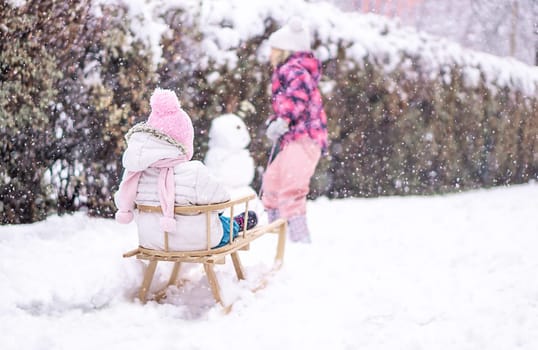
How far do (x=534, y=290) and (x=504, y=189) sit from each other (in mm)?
6229

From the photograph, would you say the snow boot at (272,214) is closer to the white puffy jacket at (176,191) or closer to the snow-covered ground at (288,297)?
the snow-covered ground at (288,297)

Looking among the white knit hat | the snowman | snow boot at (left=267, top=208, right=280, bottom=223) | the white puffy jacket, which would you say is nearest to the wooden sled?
the white puffy jacket

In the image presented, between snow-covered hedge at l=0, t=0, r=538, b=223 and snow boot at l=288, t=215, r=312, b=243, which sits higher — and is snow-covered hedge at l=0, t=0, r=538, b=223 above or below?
above

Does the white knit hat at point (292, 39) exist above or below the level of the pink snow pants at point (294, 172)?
above

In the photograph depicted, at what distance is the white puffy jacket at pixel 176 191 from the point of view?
329cm

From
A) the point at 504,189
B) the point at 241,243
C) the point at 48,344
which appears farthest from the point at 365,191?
the point at 48,344

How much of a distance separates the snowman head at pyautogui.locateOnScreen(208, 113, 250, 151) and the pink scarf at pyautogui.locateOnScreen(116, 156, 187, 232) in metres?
2.38

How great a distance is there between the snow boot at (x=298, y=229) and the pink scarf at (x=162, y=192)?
212cm

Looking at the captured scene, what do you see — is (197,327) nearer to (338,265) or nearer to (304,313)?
(304,313)

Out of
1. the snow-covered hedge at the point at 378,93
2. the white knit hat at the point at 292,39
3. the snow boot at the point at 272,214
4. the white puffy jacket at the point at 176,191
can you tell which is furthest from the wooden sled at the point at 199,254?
the snow-covered hedge at the point at 378,93

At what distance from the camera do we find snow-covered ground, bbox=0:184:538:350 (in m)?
3.09

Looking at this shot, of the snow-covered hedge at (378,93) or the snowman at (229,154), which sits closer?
the snowman at (229,154)

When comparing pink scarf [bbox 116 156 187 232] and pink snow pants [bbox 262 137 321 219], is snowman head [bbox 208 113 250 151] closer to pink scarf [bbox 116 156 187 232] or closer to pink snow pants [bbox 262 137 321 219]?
pink snow pants [bbox 262 137 321 219]

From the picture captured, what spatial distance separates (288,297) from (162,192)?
1142mm
